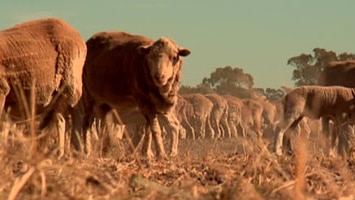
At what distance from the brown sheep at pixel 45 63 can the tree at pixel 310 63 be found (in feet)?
150

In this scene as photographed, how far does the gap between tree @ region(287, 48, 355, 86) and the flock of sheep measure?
34.4 metres

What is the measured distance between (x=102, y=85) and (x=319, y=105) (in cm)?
631

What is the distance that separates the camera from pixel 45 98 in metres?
11.4

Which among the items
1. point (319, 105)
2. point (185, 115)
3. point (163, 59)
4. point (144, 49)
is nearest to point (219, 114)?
point (185, 115)

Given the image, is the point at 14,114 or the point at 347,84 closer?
the point at 14,114

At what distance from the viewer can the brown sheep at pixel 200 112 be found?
5088 cm

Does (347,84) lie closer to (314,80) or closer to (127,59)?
(127,59)

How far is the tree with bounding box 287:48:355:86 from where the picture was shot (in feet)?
198

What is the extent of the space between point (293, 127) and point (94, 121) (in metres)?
4.49

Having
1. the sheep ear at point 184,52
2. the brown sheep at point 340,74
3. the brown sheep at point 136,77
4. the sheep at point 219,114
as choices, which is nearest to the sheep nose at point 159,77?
the brown sheep at point 136,77

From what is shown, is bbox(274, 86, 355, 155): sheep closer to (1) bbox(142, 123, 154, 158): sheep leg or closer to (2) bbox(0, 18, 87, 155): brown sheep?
(1) bbox(142, 123, 154, 158): sheep leg

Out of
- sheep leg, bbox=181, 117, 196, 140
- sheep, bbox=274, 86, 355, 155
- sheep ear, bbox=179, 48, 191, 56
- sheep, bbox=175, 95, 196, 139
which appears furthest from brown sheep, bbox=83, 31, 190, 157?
sheep leg, bbox=181, 117, 196, 140

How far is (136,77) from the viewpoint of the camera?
15297mm

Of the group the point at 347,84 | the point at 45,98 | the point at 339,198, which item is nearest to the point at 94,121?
the point at 45,98
